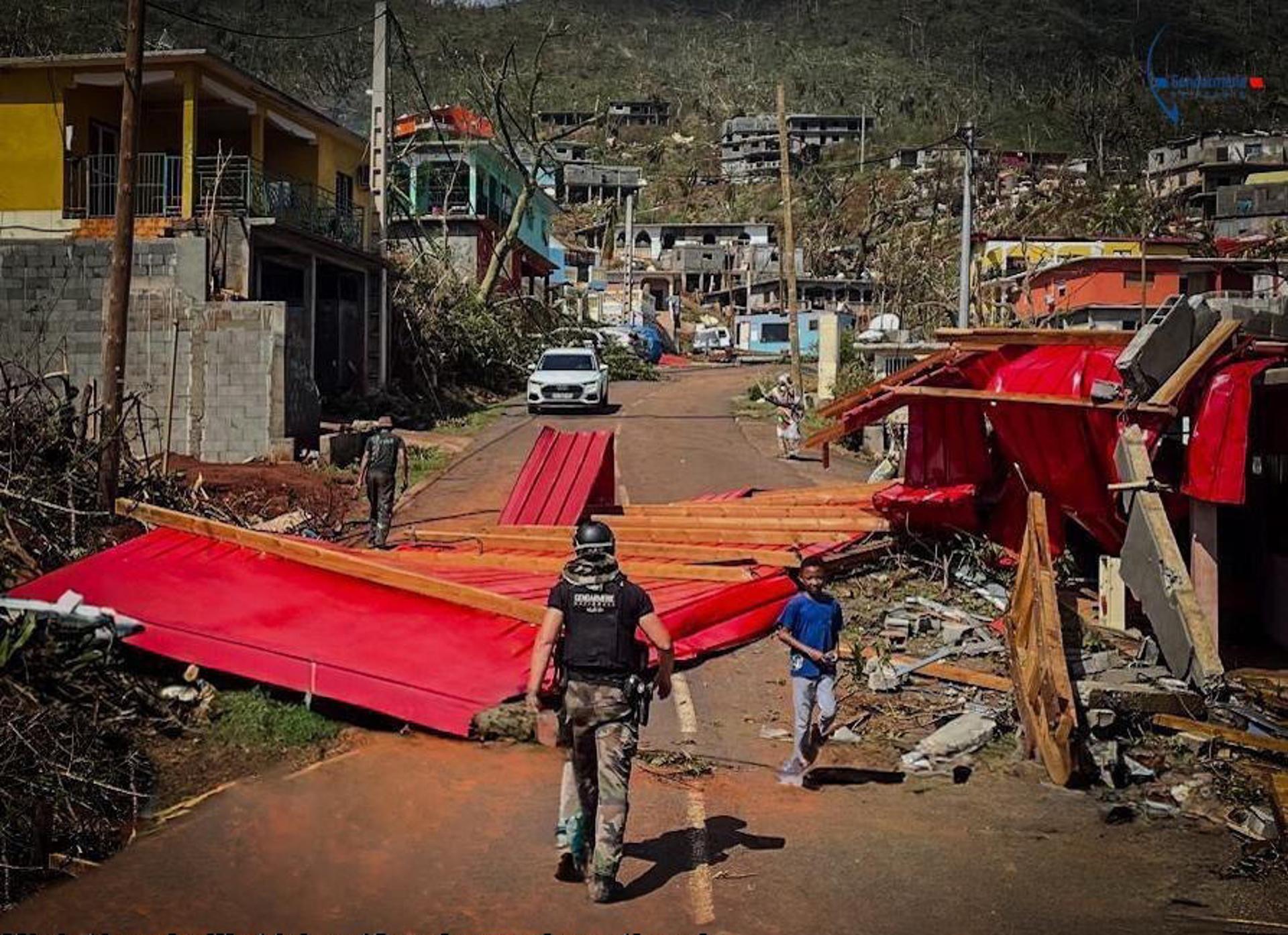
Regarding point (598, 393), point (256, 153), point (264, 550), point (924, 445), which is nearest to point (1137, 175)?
point (598, 393)

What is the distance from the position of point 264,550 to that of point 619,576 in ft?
18.4

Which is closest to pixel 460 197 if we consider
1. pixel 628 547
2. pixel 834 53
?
pixel 628 547

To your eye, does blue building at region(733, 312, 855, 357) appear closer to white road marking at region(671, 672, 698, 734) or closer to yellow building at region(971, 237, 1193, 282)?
yellow building at region(971, 237, 1193, 282)

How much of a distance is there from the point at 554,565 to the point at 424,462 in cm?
1069

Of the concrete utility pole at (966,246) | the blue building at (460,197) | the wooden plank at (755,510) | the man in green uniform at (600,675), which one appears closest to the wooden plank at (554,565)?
the wooden plank at (755,510)

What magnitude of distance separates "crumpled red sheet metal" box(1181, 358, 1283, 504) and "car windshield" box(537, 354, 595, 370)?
22.0 m

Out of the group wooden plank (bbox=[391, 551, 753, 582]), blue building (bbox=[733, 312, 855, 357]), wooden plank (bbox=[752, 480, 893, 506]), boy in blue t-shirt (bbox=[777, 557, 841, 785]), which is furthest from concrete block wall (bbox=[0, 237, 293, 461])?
blue building (bbox=[733, 312, 855, 357])

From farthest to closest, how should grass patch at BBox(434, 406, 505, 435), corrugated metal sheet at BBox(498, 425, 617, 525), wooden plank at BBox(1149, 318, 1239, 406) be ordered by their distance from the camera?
1. grass patch at BBox(434, 406, 505, 435)
2. corrugated metal sheet at BBox(498, 425, 617, 525)
3. wooden plank at BBox(1149, 318, 1239, 406)

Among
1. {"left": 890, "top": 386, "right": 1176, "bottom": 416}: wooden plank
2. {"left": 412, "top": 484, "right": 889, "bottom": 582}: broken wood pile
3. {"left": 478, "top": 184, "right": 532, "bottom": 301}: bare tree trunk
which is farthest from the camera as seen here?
{"left": 478, "top": 184, "right": 532, "bottom": 301}: bare tree trunk

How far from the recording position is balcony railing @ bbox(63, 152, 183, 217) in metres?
25.4

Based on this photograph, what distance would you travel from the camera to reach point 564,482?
16.7m

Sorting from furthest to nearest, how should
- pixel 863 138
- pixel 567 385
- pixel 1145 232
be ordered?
pixel 863 138, pixel 1145 232, pixel 567 385

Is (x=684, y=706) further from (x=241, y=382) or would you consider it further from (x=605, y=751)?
(x=241, y=382)

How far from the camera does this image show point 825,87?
141 metres
